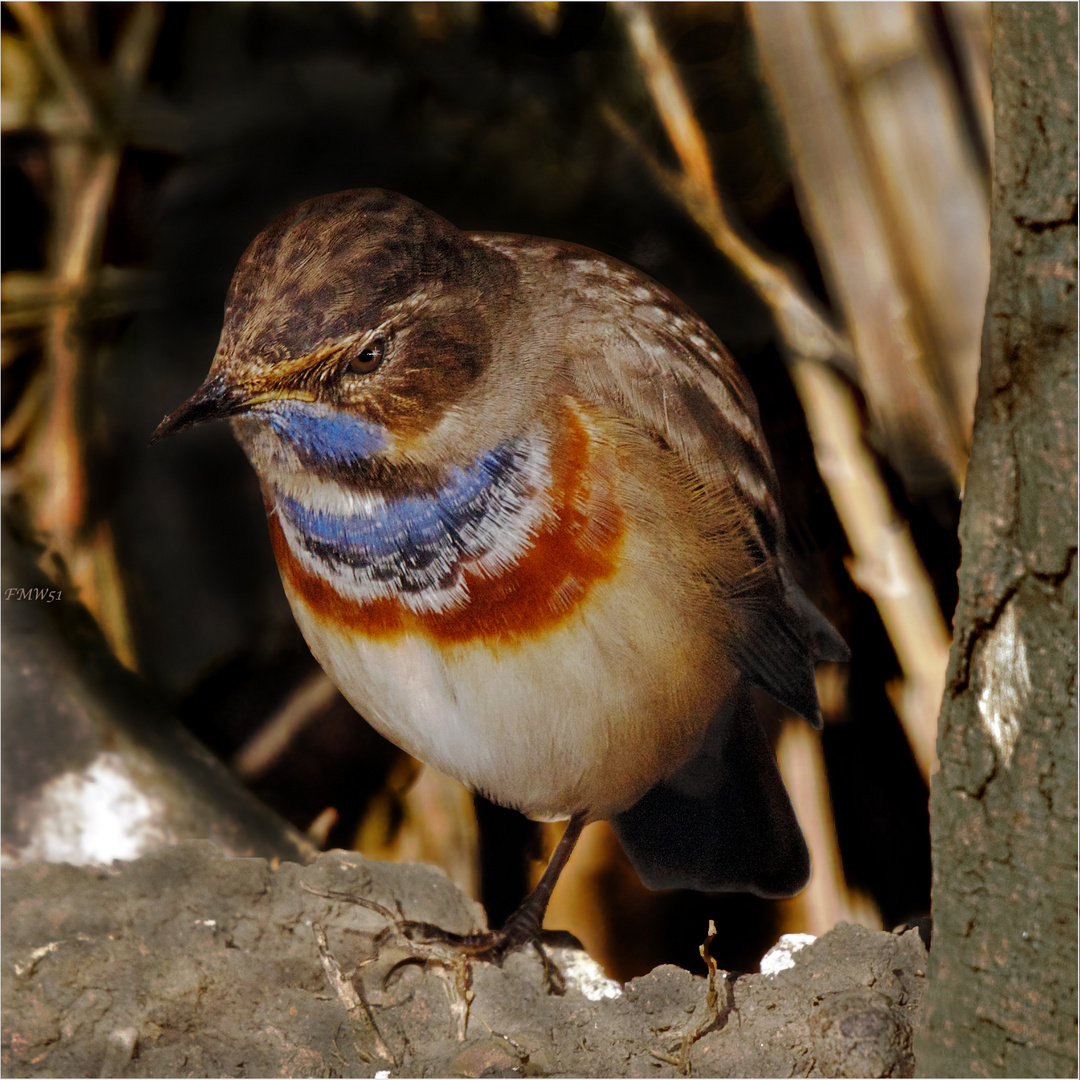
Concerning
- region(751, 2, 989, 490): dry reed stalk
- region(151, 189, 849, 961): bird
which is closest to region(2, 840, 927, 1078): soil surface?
region(151, 189, 849, 961): bird

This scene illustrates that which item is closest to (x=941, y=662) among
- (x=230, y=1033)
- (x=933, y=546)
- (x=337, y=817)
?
(x=933, y=546)

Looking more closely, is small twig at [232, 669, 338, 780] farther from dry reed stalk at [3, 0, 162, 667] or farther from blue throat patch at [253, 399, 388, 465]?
blue throat patch at [253, 399, 388, 465]

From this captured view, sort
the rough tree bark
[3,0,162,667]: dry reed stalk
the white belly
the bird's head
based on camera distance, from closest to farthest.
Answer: the rough tree bark, the bird's head, the white belly, [3,0,162,667]: dry reed stalk

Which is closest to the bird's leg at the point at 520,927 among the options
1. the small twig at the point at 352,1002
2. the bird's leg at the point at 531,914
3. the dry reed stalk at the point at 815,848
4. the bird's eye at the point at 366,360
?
the bird's leg at the point at 531,914

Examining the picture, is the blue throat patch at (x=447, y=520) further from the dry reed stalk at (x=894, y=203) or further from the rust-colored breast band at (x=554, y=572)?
the dry reed stalk at (x=894, y=203)

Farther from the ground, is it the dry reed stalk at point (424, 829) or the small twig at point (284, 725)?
the small twig at point (284, 725)

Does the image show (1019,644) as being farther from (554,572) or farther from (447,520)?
(447,520)
